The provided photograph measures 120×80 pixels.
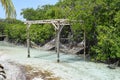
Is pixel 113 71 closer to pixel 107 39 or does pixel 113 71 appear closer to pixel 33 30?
pixel 107 39

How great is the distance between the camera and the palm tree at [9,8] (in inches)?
339

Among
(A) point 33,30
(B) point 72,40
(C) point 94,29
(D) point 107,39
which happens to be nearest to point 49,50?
Answer: (B) point 72,40

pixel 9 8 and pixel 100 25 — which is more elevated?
pixel 9 8

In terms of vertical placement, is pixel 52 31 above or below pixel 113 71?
above

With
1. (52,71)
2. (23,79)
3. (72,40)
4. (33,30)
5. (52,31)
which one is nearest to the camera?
(23,79)

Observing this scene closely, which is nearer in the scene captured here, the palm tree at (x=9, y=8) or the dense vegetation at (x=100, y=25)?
the palm tree at (x=9, y=8)

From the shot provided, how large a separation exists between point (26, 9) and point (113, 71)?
Result: 86.9 feet

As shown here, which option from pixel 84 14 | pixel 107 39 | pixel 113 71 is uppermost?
pixel 84 14

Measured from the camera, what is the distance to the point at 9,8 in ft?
28.5

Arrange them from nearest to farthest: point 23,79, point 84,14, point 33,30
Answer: point 23,79, point 84,14, point 33,30

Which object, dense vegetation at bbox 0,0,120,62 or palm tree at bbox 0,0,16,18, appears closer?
palm tree at bbox 0,0,16,18

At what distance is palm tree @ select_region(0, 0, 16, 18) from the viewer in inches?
339

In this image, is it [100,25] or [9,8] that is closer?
[9,8]

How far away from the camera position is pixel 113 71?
14031 millimetres
